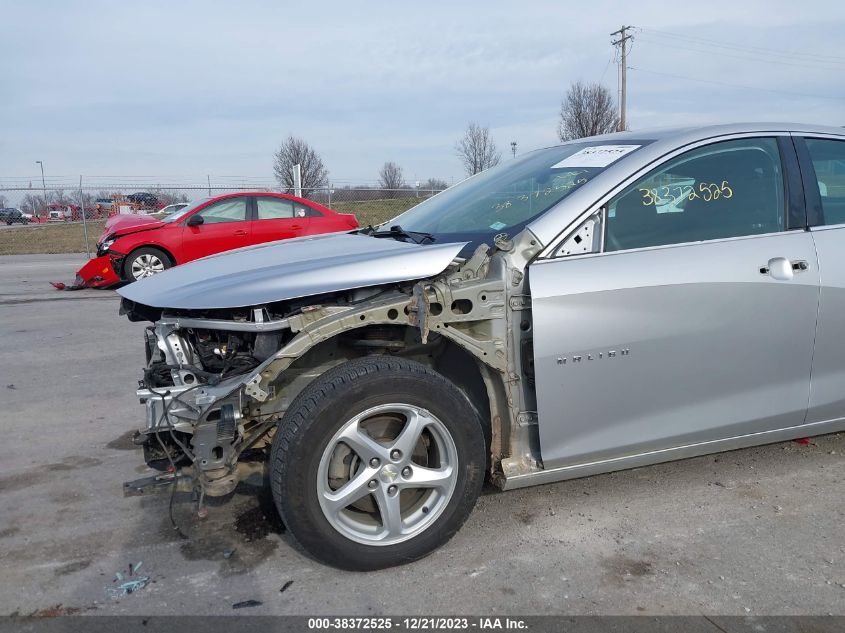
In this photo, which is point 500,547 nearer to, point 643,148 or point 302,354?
point 302,354

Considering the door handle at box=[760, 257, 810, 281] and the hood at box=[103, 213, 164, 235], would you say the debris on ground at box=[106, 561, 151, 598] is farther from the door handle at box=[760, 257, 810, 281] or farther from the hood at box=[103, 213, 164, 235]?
the hood at box=[103, 213, 164, 235]

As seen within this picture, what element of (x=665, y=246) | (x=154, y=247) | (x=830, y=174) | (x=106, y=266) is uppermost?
(x=830, y=174)

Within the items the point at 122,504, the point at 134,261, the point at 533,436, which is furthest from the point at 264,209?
the point at 533,436

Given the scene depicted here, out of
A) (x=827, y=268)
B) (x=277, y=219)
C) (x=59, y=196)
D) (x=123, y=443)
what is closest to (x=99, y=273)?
(x=277, y=219)

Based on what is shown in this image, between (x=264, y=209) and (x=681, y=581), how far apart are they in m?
10.2

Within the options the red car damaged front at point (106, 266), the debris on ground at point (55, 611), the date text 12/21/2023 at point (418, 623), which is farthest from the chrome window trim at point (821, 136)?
the red car damaged front at point (106, 266)

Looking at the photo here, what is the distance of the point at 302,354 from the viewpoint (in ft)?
8.77

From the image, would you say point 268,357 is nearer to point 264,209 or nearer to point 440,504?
point 440,504

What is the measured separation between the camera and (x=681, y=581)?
266 centimetres

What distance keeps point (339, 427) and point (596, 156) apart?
5.76ft

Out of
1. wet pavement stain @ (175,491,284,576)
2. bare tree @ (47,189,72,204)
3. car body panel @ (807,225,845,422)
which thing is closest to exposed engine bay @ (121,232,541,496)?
wet pavement stain @ (175,491,284,576)

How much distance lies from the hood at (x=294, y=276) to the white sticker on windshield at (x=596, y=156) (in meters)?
0.78

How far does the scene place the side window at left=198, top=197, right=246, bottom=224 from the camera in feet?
37.2

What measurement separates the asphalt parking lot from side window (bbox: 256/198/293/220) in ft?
26.1
